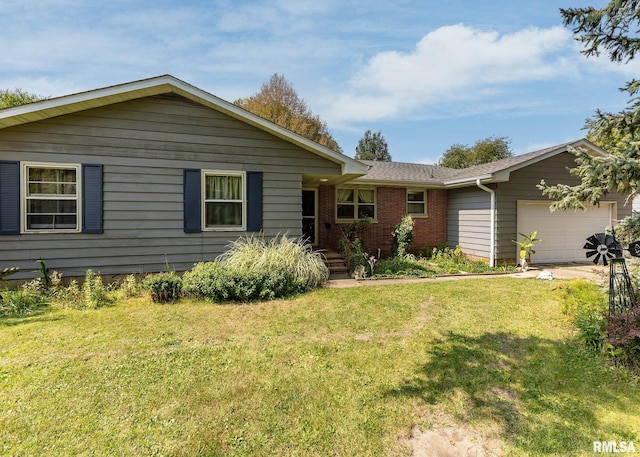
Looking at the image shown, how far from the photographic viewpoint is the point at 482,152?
35.7m

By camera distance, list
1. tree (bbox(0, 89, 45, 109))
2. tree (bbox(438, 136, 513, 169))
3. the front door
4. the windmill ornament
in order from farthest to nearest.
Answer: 1. tree (bbox(438, 136, 513, 169))
2. tree (bbox(0, 89, 45, 109))
3. the front door
4. the windmill ornament

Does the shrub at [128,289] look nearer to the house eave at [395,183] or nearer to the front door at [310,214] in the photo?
the front door at [310,214]

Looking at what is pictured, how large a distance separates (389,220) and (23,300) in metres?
10.6

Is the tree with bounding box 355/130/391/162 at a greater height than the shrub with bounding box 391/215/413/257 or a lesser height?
greater

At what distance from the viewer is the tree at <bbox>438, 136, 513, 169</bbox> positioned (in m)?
35.1

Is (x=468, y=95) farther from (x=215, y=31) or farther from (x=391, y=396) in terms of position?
(x=391, y=396)

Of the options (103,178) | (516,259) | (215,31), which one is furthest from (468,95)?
(103,178)

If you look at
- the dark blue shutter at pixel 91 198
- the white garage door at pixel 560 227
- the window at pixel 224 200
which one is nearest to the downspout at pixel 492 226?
the white garage door at pixel 560 227

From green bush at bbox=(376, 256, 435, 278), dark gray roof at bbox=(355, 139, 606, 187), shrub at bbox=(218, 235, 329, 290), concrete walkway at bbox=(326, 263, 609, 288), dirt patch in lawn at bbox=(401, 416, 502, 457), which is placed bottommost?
dirt patch in lawn at bbox=(401, 416, 502, 457)

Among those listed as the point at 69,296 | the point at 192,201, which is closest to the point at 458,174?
the point at 192,201

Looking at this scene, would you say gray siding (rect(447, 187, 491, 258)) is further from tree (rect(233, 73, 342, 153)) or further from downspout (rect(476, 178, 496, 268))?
tree (rect(233, 73, 342, 153))

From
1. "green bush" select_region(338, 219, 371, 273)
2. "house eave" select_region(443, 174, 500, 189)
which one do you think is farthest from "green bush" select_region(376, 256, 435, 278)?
"house eave" select_region(443, 174, 500, 189)

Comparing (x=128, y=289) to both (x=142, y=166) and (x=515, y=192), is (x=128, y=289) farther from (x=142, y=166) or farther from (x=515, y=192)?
(x=515, y=192)

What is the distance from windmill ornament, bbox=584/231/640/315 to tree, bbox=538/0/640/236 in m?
0.39
